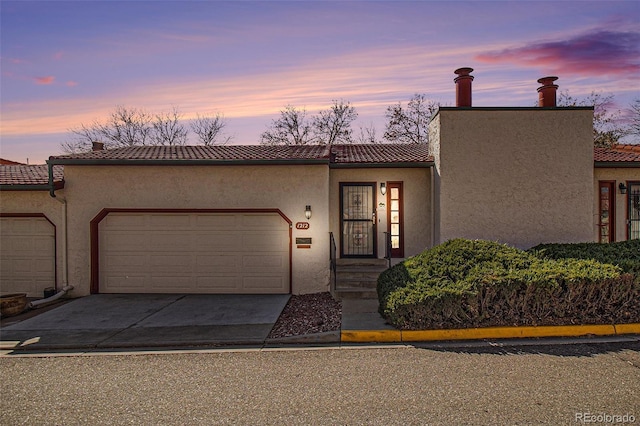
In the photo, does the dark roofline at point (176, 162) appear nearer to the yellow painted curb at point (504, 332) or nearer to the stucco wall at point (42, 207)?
the stucco wall at point (42, 207)

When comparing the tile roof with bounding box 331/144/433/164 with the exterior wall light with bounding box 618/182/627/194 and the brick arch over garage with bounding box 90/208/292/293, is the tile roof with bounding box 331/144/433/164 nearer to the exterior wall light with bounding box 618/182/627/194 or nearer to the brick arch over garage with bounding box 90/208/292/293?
the brick arch over garage with bounding box 90/208/292/293

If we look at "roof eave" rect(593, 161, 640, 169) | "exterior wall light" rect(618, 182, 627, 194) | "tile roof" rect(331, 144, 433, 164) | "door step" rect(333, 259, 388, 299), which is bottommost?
"door step" rect(333, 259, 388, 299)

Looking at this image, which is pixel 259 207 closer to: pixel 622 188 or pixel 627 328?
pixel 627 328

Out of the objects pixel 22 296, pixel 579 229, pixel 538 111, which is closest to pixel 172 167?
pixel 22 296

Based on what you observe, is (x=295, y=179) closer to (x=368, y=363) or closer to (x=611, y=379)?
(x=368, y=363)

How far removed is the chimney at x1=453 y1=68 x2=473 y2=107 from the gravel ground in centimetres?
613

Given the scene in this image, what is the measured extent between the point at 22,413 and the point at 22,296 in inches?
247

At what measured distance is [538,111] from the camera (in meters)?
10.8

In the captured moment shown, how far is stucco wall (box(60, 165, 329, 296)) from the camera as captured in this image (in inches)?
429

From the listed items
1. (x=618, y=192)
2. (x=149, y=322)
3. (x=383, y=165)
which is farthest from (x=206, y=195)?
(x=618, y=192)

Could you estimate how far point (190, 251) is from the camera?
11.1 m

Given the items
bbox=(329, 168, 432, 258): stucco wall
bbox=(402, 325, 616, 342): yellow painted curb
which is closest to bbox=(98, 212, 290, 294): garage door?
bbox=(329, 168, 432, 258): stucco wall

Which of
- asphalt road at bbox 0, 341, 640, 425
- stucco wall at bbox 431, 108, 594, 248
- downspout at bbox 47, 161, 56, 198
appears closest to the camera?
asphalt road at bbox 0, 341, 640, 425

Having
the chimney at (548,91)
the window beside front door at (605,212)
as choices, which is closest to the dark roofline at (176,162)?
the chimney at (548,91)
